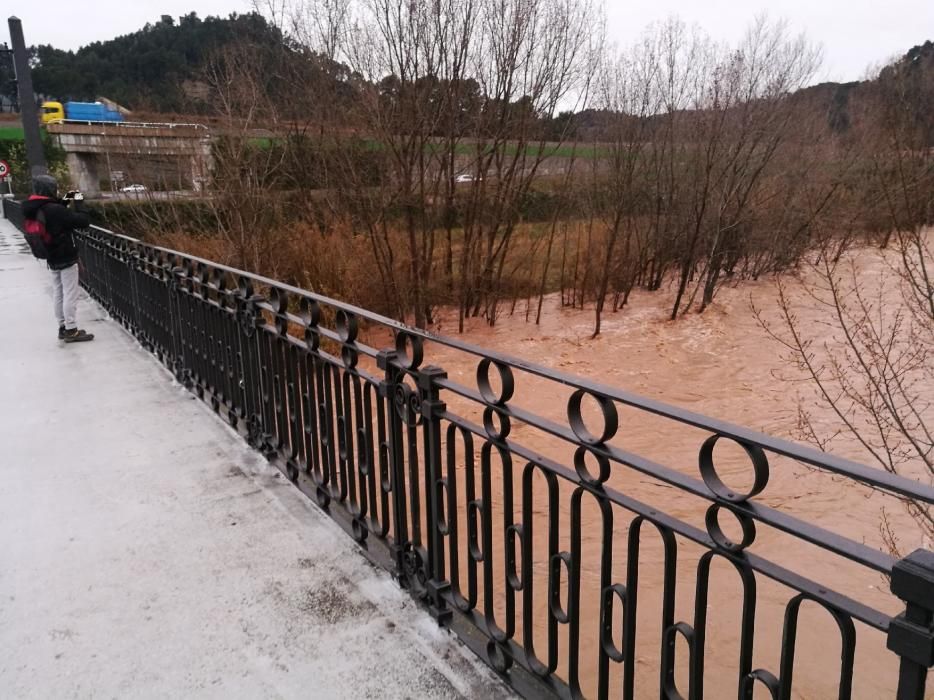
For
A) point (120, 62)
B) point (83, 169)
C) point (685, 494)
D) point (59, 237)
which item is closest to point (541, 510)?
point (685, 494)

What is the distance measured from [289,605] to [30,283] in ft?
37.4

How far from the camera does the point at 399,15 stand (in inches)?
545

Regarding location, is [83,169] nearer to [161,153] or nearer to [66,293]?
[161,153]

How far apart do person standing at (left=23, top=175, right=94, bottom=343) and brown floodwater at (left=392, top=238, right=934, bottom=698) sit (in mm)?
4550

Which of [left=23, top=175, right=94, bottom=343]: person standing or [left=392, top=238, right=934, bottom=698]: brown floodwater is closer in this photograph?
[left=392, top=238, right=934, bottom=698]: brown floodwater

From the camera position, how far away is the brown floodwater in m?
5.30

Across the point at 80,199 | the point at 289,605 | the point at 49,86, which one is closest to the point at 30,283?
the point at 80,199

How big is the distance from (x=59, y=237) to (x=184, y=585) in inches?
220

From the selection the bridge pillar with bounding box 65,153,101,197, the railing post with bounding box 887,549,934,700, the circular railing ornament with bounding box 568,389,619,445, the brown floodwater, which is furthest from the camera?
the bridge pillar with bounding box 65,153,101,197

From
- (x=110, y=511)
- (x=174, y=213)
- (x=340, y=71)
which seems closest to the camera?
(x=110, y=511)

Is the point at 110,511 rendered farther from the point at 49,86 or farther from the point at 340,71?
the point at 49,86

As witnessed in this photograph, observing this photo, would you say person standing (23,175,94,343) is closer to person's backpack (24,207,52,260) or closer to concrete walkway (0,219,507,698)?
person's backpack (24,207,52,260)

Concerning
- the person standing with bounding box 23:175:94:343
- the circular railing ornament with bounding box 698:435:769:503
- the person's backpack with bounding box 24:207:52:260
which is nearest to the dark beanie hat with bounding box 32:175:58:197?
the person standing with bounding box 23:175:94:343

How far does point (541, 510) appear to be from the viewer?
26.3ft
